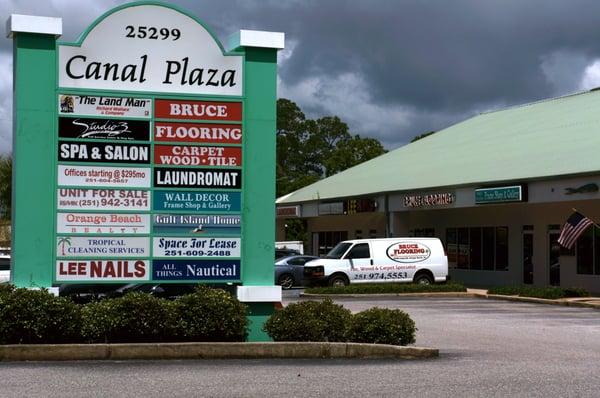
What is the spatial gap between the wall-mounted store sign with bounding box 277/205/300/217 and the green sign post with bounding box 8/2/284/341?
36.9 metres

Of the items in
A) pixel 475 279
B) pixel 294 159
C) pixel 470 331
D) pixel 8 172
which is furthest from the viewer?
pixel 294 159

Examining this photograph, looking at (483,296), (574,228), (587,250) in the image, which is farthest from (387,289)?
(587,250)

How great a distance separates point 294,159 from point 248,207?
96785mm

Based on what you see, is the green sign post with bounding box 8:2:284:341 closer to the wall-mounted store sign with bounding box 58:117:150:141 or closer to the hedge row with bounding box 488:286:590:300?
the wall-mounted store sign with bounding box 58:117:150:141

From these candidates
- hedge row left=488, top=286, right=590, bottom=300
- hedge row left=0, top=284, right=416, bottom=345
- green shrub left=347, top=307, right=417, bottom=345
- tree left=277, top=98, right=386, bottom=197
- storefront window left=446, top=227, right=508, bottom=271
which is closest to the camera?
hedge row left=0, top=284, right=416, bottom=345

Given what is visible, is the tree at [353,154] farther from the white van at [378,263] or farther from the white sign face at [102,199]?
the white sign face at [102,199]

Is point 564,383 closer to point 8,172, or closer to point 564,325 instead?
point 564,325

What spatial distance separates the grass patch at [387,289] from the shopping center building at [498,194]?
3714mm

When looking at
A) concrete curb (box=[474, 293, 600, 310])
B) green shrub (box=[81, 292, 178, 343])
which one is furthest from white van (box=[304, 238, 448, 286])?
green shrub (box=[81, 292, 178, 343])

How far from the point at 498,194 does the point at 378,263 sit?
16.4ft

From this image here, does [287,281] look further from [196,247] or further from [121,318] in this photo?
[121,318]

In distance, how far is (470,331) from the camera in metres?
19.6

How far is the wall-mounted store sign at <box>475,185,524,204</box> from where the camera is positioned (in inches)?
1271

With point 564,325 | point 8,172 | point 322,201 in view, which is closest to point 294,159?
point 8,172
